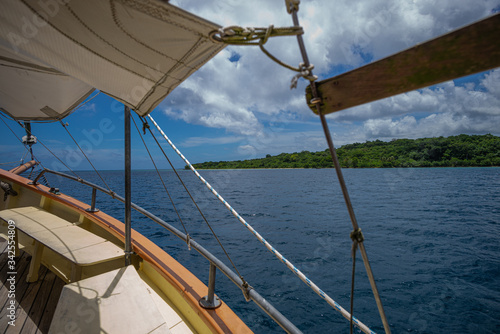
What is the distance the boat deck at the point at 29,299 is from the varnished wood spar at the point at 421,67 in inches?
140

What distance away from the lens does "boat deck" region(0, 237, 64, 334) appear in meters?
2.55

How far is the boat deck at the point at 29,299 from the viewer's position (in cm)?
255

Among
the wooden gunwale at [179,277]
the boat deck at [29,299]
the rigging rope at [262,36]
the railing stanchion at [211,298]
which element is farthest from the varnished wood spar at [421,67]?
the boat deck at [29,299]

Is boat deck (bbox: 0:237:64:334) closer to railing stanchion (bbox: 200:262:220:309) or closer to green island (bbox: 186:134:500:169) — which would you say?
railing stanchion (bbox: 200:262:220:309)

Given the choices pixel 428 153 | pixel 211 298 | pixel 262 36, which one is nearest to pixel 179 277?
pixel 211 298

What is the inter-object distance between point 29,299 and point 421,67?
442 centimetres

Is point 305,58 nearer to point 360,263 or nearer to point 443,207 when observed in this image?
point 360,263

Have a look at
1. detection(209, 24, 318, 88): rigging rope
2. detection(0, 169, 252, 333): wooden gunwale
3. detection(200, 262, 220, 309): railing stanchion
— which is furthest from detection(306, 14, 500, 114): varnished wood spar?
detection(0, 169, 252, 333): wooden gunwale

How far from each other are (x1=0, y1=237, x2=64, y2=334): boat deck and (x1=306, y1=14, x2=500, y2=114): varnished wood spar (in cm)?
356

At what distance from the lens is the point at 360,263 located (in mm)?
8336

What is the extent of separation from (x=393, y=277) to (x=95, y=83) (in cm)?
910

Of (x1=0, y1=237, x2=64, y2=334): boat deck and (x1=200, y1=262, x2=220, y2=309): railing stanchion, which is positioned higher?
(x1=200, y1=262, x2=220, y2=309): railing stanchion

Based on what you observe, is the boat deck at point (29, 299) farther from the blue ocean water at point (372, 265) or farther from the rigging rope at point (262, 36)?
the blue ocean water at point (372, 265)

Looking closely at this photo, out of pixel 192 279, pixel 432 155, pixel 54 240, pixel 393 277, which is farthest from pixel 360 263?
pixel 432 155
